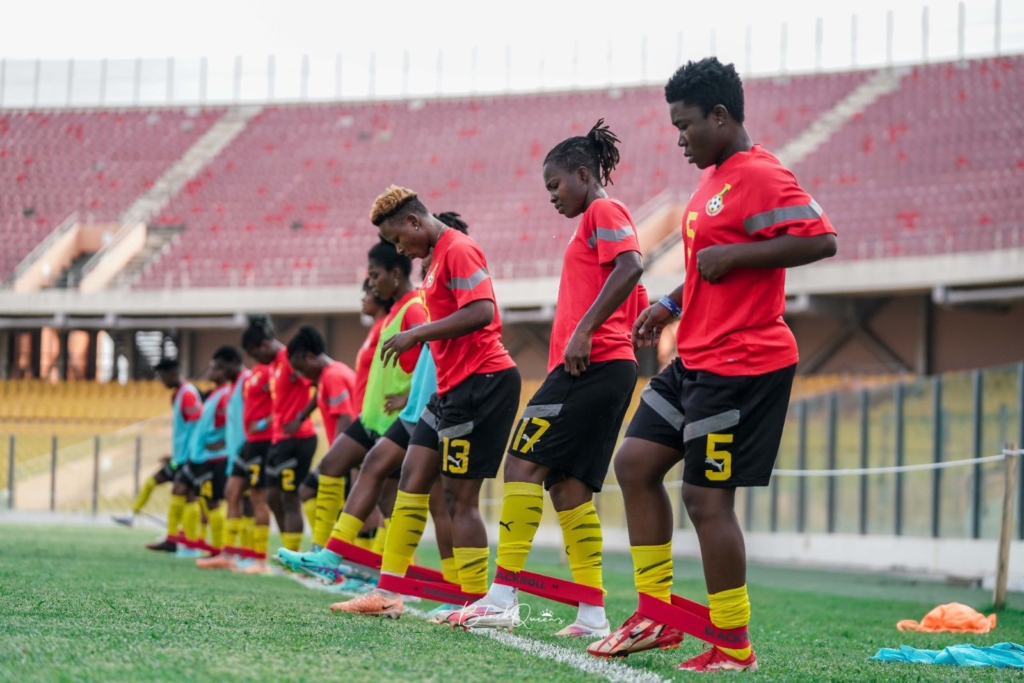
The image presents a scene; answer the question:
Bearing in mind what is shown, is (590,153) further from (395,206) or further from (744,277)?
(744,277)

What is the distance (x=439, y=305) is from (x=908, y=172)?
2197 cm

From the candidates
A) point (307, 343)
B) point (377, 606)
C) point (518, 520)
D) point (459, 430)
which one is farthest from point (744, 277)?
point (307, 343)

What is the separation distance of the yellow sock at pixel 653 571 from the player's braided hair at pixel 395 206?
2.06 meters

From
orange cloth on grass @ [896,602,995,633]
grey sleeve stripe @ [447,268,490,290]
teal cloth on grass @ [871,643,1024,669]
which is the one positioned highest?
grey sleeve stripe @ [447,268,490,290]

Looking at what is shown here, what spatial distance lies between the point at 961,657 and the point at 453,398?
2372mm

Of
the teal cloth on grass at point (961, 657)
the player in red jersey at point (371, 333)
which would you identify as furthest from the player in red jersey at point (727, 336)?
the player in red jersey at point (371, 333)

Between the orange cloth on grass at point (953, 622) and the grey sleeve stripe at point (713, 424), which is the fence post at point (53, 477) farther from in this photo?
the grey sleeve stripe at point (713, 424)

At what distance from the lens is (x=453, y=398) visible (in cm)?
570

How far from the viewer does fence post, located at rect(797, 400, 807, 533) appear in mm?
16422

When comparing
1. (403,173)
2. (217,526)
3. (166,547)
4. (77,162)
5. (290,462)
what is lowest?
(166,547)

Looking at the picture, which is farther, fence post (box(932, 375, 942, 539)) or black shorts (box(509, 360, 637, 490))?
fence post (box(932, 375, 942, 539))

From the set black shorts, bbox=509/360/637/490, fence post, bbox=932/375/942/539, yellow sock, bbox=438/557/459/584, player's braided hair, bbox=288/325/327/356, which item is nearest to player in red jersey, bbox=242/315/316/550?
player's braided hair, bbox=288/325/327/356

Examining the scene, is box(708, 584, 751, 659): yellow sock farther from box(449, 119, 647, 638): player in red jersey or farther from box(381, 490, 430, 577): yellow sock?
box(381, 490, 430, 577): yellow sock

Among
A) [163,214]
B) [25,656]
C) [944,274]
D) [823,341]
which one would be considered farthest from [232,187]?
[25,656]
